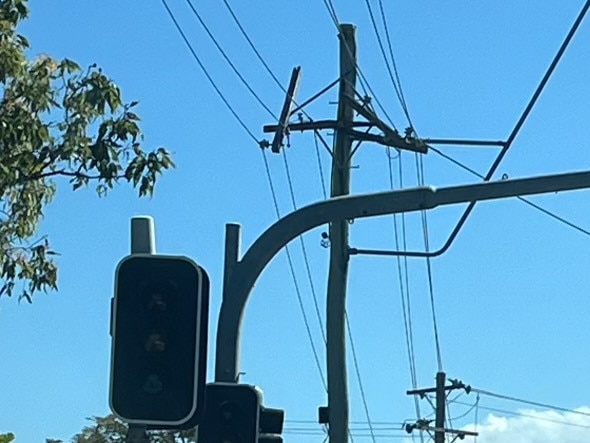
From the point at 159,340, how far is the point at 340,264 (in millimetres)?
14435

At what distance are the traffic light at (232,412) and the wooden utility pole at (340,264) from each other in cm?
1194

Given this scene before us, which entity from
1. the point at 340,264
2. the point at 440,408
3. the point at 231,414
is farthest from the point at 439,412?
the point at 231,414

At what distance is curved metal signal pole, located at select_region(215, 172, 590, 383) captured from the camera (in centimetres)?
1028

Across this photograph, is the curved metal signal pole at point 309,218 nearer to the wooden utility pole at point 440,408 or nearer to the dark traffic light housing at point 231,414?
the dark traffic light housing at point 231,414

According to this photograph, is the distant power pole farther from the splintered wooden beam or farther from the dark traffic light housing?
the dark traffic light housing

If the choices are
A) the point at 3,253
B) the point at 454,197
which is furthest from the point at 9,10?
the point at 454,197

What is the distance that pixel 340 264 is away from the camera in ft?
72.8

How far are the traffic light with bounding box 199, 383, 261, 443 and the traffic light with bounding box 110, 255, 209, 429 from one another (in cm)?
147

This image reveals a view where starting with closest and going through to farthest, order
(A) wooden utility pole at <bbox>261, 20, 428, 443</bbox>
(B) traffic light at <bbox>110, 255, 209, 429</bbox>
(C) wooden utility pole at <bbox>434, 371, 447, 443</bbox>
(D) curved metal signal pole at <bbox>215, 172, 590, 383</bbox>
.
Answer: (B) traffic light at <bbox>110, 255, 209, 429</bbox>, (D) curved metal signal pole at <bbox>215, 172, 590, 383</bbox>, (A) wooden utility pole at <bbox>261, 20, 428, 443</bbox>, (C) wooden utility pole at <bbox>434, 371, 447, 443</bbox>

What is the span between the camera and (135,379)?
308 inches

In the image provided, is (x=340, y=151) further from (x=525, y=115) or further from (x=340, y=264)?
(x=525, y=115)

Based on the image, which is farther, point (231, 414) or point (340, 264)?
point (340, 264)

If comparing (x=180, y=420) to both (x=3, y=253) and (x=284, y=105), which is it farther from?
→ (x=284, y=105)

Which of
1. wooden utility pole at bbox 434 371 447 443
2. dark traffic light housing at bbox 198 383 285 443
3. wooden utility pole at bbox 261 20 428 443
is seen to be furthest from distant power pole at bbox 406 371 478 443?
dark traffic light housing at bbox 198 383 285 443
